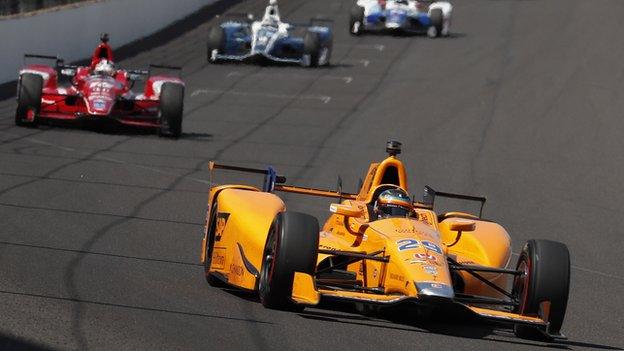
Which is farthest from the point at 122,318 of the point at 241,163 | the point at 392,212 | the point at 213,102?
the point at 213,102

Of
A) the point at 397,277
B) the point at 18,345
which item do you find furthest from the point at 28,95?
the point at 18,345

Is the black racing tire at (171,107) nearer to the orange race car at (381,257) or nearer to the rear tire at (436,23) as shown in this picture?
the orange race car at (381,257)

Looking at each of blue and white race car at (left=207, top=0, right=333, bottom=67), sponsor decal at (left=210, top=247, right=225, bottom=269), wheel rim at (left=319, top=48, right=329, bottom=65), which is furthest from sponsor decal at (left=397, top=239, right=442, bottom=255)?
wheel rim at (left=319, top=48, right=329, bottom=65)

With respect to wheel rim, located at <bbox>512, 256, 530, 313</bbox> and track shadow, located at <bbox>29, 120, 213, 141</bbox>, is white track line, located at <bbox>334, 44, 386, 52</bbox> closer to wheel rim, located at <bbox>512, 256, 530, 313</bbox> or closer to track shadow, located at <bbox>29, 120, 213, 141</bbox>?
track shadow, located at <bbox>29, 120, 213, 141</bbox>

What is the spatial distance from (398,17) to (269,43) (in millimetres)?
6170

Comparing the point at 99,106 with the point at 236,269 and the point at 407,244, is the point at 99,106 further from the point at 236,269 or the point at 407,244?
the point at 407,244

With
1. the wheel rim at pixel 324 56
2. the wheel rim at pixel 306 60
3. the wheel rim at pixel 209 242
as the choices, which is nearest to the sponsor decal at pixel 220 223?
the wheel rim at pixel 209 242

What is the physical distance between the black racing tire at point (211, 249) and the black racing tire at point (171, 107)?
29.6ft

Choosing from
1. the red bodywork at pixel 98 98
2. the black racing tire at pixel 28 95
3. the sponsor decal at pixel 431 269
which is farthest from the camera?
the red bodywork at pixel 98 98

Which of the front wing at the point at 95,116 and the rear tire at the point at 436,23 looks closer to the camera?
the front wing at the point at 95,116

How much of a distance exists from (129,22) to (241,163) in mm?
14249

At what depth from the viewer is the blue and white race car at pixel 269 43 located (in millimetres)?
29578

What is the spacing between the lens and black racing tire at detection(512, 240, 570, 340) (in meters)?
9.24

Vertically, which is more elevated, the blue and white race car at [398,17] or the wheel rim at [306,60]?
the blue and white race car at [398,17]
